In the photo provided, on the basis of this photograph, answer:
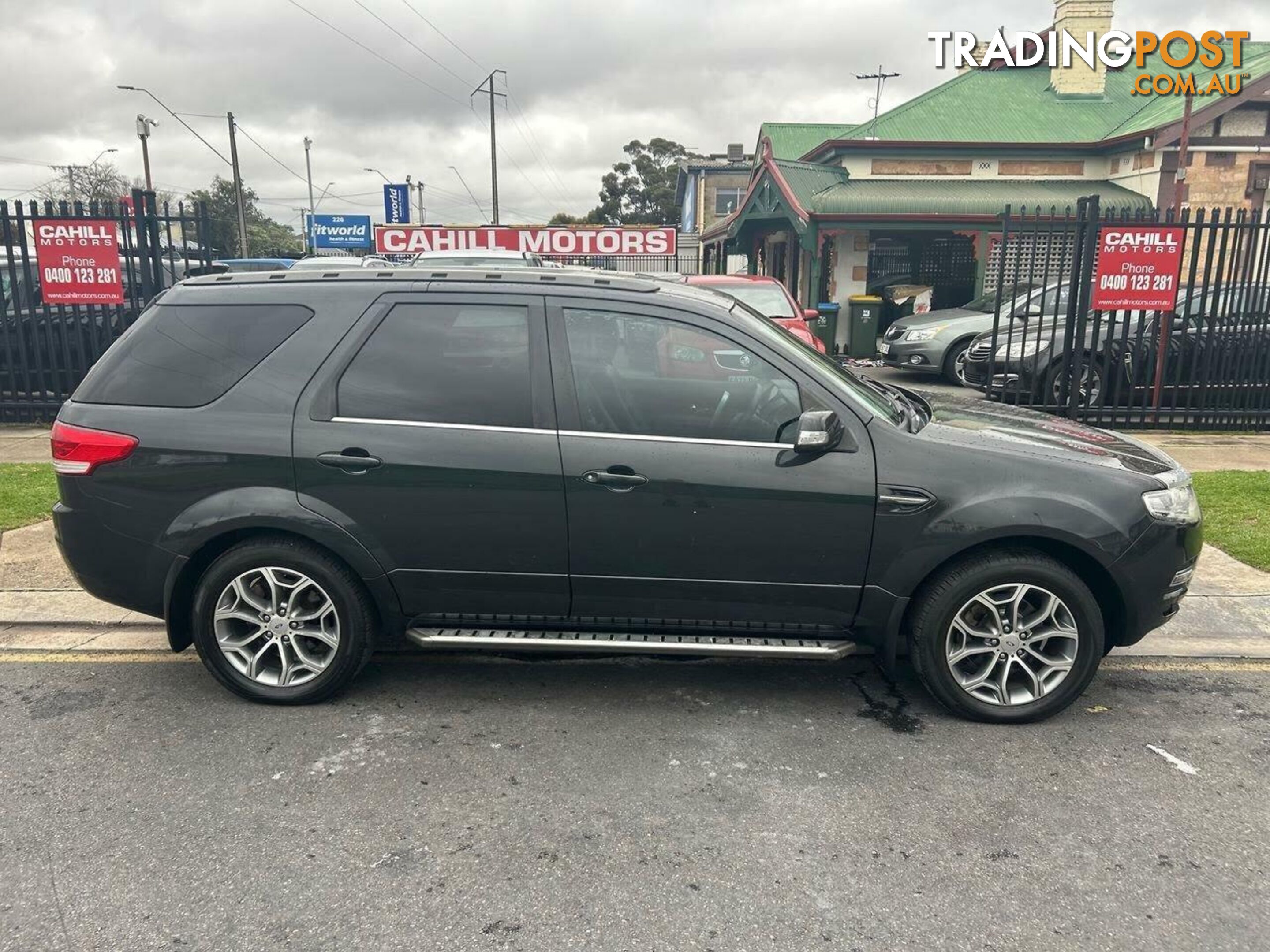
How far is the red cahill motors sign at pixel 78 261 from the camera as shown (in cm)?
924

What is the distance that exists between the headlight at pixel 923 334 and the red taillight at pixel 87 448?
39.8 feet

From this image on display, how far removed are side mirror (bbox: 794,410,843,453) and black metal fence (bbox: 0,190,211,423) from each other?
25.9 ft

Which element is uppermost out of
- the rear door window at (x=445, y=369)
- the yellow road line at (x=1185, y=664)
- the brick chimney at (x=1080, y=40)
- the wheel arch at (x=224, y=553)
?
the brick chimney at (x=1080, y=40)

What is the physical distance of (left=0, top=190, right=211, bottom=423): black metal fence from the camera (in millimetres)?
9492

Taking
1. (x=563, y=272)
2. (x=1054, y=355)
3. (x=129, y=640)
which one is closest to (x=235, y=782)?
(x=129, y=640)

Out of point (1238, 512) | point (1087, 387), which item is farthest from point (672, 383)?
point (1087, 387)

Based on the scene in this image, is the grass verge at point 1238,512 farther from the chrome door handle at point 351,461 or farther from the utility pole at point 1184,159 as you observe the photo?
the utility pole at point 1184,159

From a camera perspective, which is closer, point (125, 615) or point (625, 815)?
point (625, 815)

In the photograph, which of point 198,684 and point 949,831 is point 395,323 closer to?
point 198,684

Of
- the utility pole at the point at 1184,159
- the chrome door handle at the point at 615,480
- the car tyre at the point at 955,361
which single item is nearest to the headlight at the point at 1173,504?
the chrome door handle at the point at 615,480

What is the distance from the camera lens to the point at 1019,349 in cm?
1122

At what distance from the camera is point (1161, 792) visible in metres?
3.36

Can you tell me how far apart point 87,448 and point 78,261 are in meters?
6.64

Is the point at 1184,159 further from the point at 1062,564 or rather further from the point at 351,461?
the point at 351,461
